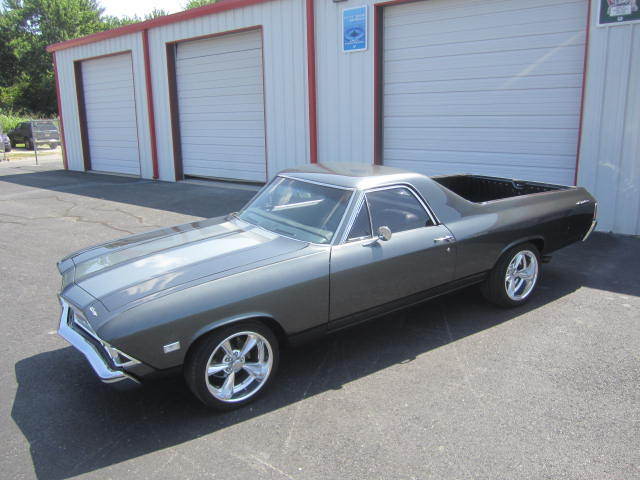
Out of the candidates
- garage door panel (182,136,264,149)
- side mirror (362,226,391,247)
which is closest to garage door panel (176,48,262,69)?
garage door panel (182,136,264,149)

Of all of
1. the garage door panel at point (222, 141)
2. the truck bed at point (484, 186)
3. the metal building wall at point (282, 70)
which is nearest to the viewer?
the truck bed at point (484, 186)

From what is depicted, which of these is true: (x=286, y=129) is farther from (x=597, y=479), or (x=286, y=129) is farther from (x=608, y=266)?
(x=597, y=479)

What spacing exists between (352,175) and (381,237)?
653mm

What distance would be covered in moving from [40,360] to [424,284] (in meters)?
3.02

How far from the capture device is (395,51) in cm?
959

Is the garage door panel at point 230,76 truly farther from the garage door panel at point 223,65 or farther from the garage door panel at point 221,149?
the garage door panel at point 221,149

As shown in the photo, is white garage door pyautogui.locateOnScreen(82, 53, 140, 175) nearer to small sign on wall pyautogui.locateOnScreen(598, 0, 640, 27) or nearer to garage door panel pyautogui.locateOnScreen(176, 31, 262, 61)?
garage door panel pyautogui.locateOnScreen(176, 31, 262, 61)

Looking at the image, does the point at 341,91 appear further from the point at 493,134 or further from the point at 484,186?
the point at 484,186

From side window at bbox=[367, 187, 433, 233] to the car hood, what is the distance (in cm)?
68

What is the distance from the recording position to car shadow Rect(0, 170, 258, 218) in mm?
10531

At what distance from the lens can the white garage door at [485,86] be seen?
7.82 metres

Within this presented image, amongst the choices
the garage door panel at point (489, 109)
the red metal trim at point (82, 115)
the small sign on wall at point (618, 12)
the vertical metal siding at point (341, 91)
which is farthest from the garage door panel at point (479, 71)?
the red metal trim at point (82, 115)

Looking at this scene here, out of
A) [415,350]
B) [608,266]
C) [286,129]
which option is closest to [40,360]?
[415,350]

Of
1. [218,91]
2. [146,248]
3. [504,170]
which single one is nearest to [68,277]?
[146,248]
